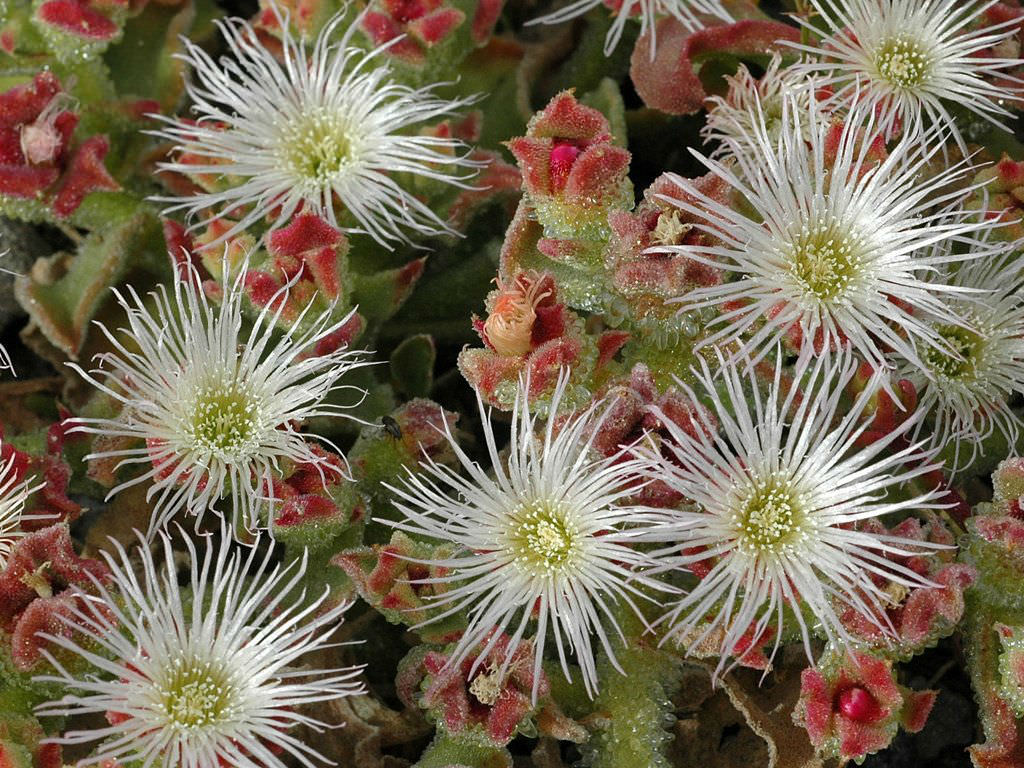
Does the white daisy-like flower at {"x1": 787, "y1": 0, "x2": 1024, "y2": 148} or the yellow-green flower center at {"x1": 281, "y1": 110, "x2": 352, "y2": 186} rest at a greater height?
the white daisy-like flower at {"x1": 787, "y1": 0, "x2": 1024, "y2": 148}

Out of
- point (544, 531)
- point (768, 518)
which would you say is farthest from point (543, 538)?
point (768, 518)

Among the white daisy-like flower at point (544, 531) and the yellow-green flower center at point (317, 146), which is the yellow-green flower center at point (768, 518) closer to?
the white daisy-like flower at point (544, 531)

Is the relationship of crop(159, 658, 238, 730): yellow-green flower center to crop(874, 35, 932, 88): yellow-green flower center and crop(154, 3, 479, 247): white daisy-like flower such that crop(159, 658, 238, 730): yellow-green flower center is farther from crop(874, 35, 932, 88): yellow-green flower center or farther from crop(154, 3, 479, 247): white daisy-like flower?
crop(874, 35, 932, 88): yellow-green flower center

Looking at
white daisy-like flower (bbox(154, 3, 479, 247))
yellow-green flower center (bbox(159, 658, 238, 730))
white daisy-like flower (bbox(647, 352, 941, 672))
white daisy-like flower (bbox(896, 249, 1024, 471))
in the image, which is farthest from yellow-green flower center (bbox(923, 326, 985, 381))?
yellow-green flower center (bbox(159, 658, 238, 730))

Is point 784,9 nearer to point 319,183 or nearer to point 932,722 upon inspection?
point 319,183

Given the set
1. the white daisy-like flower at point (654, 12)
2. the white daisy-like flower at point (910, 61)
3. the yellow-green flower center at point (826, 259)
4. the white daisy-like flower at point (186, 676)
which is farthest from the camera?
the white daisy-like flower at point (654, 12)

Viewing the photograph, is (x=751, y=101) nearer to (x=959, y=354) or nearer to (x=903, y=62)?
(x=903, y=62)

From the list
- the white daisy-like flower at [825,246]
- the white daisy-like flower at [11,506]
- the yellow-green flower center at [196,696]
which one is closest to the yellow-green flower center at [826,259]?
the white daisy-like flower at [825,246]
